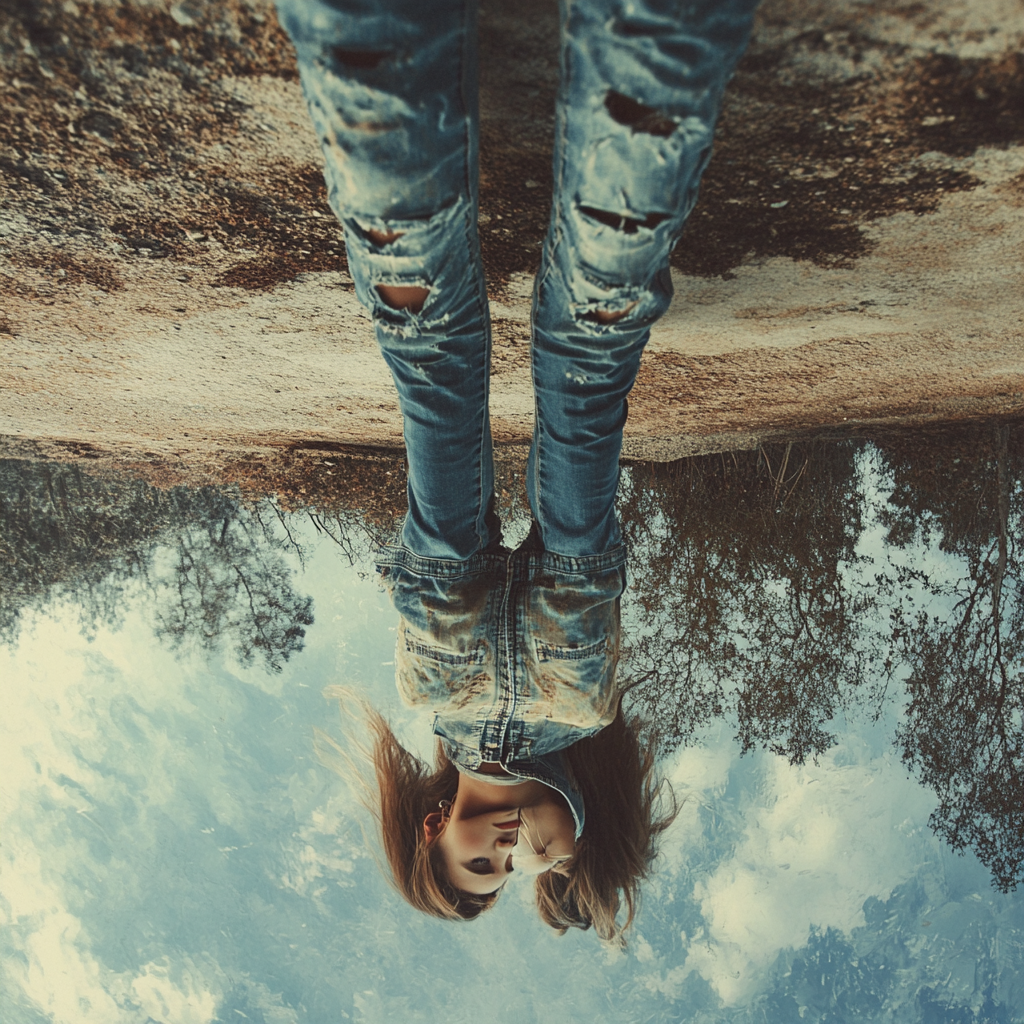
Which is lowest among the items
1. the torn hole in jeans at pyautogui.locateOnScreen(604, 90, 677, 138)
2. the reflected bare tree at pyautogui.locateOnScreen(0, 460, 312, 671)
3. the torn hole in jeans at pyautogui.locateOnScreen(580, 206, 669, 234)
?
the reflected bare tree at pyautogui.locateOnScreen(0, 460, 312, 671)

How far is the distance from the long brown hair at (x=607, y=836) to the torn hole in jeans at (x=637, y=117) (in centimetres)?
186

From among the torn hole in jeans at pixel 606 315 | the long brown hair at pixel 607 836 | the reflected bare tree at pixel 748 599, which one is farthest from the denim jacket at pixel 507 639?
the reflected bare tree at pixel 748 599

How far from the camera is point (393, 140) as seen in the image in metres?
0.77

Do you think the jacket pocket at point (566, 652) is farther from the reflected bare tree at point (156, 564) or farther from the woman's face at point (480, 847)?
the reflected bare tree at point (156, 564)

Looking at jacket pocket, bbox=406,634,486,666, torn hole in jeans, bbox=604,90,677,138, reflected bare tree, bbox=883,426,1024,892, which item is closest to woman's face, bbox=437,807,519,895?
jacket pocket, bbox=406,634,486,666

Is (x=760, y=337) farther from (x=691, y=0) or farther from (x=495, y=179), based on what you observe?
(x=691, y=0)

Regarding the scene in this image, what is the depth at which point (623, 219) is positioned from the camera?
86 centimetres

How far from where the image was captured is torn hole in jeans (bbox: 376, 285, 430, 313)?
996 mm

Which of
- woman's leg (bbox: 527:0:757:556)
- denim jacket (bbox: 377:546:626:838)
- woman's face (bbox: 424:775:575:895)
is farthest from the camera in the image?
woman's face (bbox: 424:775:575:895)

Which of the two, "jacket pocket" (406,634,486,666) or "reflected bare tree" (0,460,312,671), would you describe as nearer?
"jacket pocket" (406,634,486,666)

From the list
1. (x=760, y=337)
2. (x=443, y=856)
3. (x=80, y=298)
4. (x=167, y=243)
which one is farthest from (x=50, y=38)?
(x=443, y=856)

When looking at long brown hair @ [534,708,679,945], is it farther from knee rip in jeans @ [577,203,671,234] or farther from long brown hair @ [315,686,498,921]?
knee rip in jeans @ [577,203,671,234]

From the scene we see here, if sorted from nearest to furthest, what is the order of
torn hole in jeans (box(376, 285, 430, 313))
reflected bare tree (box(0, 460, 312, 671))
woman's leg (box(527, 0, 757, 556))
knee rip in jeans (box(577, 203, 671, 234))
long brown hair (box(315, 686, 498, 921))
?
woman's leg (box(527, 0, 757, 556)) → knee rip in jeans (box(577, 203, 671, 234)) → torn hole in jeans (box(376, 285, 430, 313)) → long brown hair (box(315, 686, 498, 921)) → reflected bare tree (box(0, 460, 312, 671))

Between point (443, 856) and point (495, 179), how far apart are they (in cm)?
191
